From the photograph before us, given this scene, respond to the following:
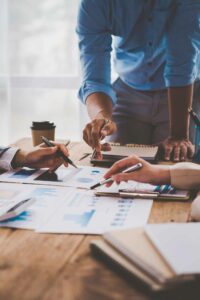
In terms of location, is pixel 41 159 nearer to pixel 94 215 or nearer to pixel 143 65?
pixel 94 215

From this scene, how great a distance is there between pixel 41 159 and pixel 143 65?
2.55 feet

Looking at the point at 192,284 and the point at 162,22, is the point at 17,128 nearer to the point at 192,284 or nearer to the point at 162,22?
the point at 162,22

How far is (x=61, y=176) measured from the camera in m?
1.37

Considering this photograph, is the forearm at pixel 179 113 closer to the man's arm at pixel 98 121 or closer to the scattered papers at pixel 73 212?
the man's arm at pixel 98 121

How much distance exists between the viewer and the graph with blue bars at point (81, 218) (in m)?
0.98

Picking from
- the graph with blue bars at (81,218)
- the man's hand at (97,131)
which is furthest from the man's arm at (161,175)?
the man's hand at (97,131)

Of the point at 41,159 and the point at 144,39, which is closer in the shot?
the point at 41,159

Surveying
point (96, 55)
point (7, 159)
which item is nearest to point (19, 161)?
point (7, 159)

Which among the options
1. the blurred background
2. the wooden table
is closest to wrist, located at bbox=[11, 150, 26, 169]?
the wooden table

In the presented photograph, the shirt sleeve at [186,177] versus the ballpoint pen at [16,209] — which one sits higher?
the shirt sleeve at [186,177]

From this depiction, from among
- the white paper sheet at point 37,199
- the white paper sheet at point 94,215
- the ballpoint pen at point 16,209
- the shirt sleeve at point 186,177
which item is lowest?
the white paper sheet at point 37,199

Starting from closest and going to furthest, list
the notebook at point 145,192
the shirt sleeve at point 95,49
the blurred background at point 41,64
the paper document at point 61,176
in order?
1. the notebook at point 145,192
2. the paper document at point 61,176
3. the shirt sleeve at point 95,49
4. the blurred background at point 41,64

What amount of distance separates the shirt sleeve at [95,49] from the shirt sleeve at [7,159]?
56 centimetres

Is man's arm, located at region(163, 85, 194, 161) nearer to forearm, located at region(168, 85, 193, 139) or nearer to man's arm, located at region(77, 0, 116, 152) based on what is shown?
forearm, located at region(168, 85, 193, 139)
